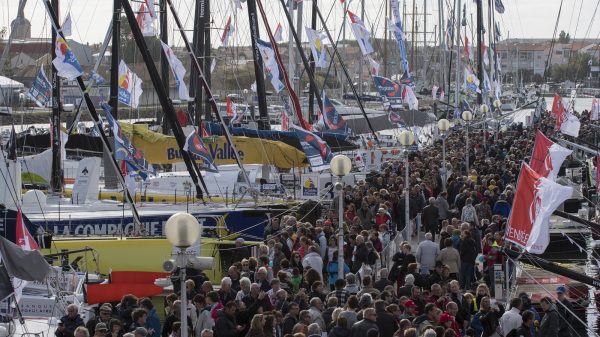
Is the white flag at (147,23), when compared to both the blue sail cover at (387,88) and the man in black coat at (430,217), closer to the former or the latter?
the man in black coat at (430,217)

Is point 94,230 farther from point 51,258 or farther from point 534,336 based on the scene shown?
point 534,336

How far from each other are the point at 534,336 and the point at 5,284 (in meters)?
6.33

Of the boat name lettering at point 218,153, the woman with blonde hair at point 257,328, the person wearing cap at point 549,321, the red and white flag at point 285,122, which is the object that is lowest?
the person wearing cap at point 549,321

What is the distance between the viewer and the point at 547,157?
18125mm

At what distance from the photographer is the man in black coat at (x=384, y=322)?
568 inches

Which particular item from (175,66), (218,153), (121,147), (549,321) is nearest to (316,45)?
(218,153)

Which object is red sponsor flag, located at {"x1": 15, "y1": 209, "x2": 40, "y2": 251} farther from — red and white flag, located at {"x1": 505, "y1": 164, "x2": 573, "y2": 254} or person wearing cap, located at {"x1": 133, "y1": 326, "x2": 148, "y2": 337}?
red and white flag, located at {"x1": 505, "y1": 164, "x2": 573, "y2": 254}

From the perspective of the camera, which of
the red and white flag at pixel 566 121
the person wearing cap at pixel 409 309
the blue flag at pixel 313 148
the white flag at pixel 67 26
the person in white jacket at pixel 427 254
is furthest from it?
the red and white flag at pixel 566 121

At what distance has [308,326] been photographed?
45.6 ft

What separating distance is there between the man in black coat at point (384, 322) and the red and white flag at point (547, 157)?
415cm

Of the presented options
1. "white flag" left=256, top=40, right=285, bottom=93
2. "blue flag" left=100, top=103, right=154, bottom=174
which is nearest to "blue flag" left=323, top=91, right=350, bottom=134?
"white flag" left=256, top=40, right=285, bottom=93

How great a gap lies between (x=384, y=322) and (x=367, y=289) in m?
1.84

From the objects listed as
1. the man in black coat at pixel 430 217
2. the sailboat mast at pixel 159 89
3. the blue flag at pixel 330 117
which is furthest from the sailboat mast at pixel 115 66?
the man in black coat at pixel 430 217

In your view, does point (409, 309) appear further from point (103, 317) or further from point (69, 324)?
point (69, 324)
